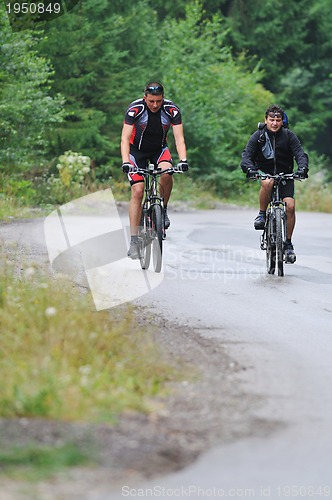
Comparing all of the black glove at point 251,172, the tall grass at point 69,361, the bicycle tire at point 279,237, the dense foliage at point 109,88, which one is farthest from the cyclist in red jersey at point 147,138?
the dense foliage at point 109,88

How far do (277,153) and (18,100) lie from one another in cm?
1020

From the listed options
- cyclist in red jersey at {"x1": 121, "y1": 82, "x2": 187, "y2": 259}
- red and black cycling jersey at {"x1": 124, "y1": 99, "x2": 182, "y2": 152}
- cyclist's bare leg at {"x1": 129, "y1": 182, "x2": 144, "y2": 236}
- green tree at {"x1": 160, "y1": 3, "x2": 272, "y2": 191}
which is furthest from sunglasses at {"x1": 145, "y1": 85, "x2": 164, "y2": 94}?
green tree at {"x1": 160, "y1": 3, "x2": 272, "y2": 191}

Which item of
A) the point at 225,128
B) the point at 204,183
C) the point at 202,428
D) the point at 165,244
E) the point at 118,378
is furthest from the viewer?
the point at 225,128

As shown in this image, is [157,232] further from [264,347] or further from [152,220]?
[264,347]

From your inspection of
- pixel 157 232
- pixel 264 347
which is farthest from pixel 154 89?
pixel 264 347

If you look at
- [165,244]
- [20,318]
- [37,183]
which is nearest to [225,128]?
[37,183]

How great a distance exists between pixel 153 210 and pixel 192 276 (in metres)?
0.85

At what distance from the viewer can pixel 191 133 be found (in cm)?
3039

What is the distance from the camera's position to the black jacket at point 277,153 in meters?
10.5

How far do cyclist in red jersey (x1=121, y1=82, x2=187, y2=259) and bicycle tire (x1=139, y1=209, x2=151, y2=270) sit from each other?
0.06 m

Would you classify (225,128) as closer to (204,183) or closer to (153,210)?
(204,183)

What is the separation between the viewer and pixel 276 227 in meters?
10.5

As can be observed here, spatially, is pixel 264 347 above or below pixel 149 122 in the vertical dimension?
below

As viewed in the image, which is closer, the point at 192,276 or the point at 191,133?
the point at 192,276
